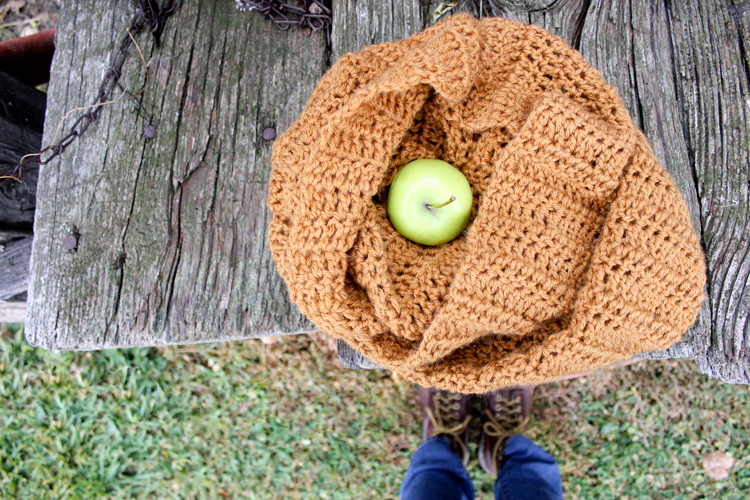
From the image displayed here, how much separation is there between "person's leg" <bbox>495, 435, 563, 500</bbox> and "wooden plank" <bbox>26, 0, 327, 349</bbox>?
129cm

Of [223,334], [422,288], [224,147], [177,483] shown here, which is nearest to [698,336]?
[422,288]

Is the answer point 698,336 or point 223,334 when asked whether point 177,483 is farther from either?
point 698,336

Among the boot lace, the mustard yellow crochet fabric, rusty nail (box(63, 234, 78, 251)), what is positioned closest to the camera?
the mustard yellow crochet fabric

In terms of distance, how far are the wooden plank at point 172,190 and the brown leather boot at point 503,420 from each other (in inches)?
50.2

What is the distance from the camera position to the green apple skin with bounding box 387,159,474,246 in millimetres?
978

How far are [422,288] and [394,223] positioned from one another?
6.5 inches

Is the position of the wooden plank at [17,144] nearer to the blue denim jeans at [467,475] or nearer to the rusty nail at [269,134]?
the rusty nail at [269,134]

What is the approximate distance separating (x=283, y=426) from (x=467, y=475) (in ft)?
2.84

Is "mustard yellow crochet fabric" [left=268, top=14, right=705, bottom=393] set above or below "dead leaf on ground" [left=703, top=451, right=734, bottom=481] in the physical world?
above

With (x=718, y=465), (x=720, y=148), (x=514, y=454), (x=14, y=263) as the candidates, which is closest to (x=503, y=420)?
(x=514, y=454)

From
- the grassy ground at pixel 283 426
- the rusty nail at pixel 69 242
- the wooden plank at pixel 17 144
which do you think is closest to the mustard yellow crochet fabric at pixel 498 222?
the rusty nail at pixel 69 242

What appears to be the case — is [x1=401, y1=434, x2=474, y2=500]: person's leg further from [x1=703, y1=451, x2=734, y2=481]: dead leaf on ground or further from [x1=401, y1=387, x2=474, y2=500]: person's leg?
[x1=703, y1=451, x2=734, y2=481]: dead leaf on ground

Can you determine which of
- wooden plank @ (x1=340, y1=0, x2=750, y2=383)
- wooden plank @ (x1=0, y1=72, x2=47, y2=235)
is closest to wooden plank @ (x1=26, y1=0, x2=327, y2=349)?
wooden plank @ (x1=0, y1=72, x2=47, y2=235)

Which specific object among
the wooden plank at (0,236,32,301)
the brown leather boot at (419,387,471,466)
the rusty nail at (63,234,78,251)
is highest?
the rusty nail at (63,234,78,251)
